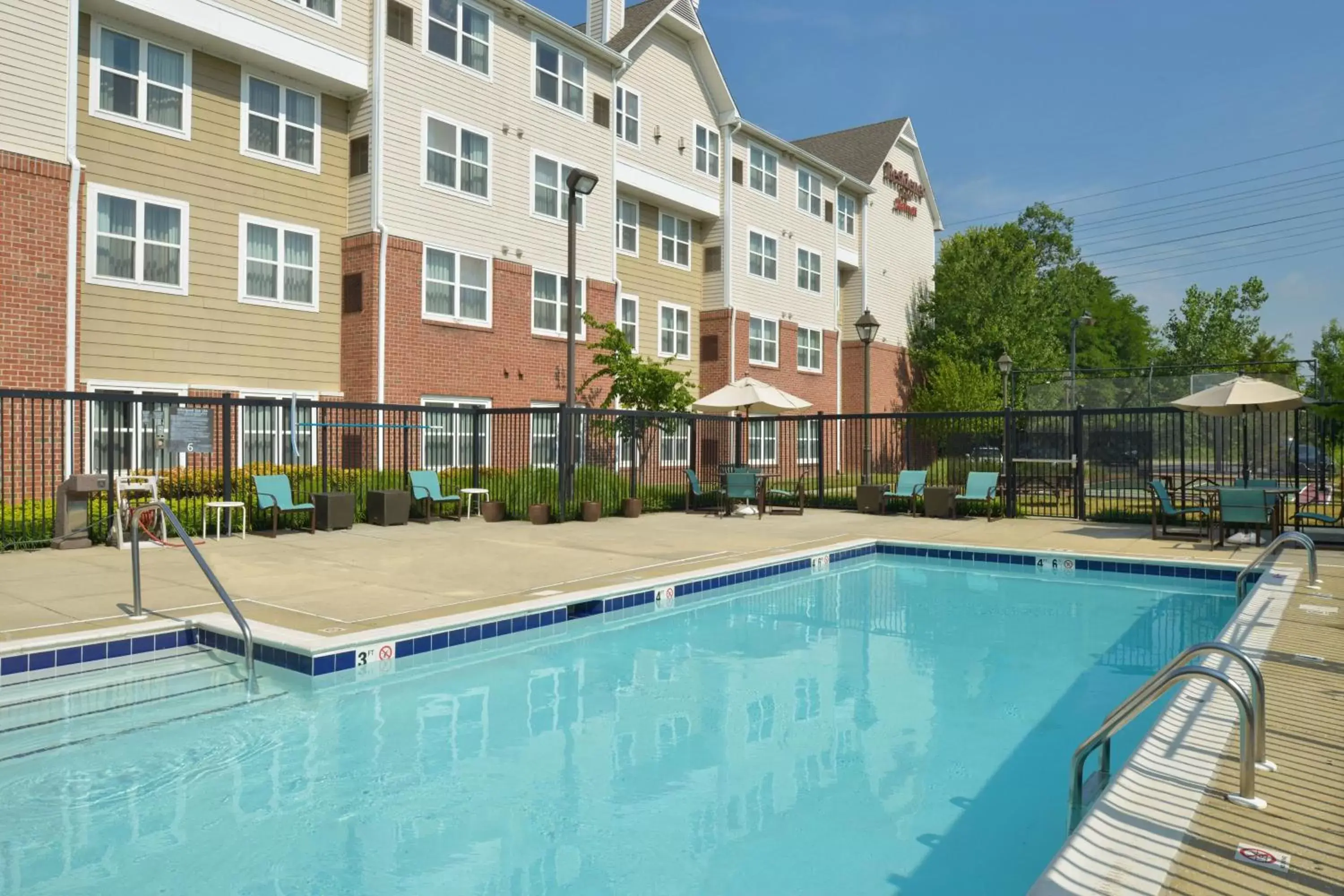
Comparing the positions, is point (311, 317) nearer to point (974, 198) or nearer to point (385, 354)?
point (385, 354)

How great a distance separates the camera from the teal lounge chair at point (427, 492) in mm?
14180

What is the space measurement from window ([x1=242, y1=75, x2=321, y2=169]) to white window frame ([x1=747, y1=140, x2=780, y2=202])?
1427cm

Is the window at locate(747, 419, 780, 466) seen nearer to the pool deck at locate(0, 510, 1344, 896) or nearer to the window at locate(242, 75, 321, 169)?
the pool deck at locate(0, 510, 1344, 896)

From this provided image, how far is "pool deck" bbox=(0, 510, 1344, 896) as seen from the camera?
109 inches

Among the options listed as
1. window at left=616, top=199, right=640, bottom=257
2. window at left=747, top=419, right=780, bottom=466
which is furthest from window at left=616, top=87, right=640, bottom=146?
window at left=747, top=419, right=780, bottom=466

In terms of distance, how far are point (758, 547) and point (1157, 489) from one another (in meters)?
6.11

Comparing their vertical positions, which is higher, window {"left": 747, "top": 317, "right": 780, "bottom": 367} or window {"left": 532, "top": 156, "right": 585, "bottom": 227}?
window {"left": 532, "top": 156, "right": 585, "bottom": 227}

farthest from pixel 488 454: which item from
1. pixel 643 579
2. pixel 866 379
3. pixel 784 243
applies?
pixel 784 243

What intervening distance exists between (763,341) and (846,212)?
8202mm

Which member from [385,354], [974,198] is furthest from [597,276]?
[974,198]

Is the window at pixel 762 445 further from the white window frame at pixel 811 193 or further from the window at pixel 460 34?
the window at pixel 460 34

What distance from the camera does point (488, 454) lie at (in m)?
18.1

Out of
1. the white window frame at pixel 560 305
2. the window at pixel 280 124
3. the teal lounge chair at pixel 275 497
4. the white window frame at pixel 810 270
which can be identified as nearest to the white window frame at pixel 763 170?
the white window frame at pixel 810 270

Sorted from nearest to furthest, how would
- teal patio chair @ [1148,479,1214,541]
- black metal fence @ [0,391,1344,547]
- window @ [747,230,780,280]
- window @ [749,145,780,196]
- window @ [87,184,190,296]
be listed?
black metal fence @ [0,391,1344,547]
teal patio chair @ [1148,479,1214,541]
window @ [87,184,190,296]
window @ [747,230,780,280]
window @ [749,145,780,196]
